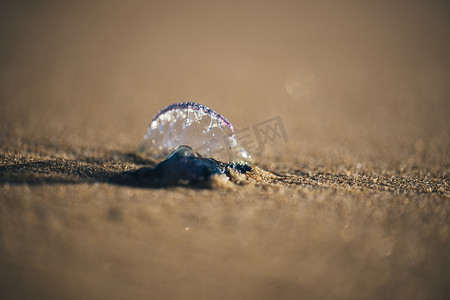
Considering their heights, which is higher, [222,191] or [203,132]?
[203,132]

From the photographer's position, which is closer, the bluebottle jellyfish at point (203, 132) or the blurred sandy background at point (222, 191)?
the blurred sandy background at point (222, 191)

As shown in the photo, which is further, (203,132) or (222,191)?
(203,132)

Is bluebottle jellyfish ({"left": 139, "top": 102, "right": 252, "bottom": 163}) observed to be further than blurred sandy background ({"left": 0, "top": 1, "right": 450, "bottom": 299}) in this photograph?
Yes

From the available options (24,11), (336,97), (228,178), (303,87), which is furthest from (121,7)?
(228,178)

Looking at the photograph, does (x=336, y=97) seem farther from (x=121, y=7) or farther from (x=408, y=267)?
(x=121, y=7)
